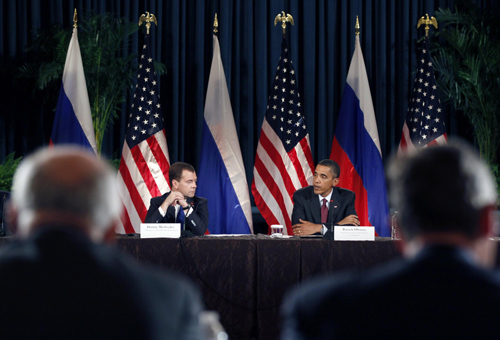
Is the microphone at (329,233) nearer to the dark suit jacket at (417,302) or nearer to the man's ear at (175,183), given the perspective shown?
the man's ear at (175,183)

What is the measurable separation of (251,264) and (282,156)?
2.43m

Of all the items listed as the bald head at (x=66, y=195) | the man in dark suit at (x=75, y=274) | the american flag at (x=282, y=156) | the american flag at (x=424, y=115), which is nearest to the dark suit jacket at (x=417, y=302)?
the man in dark suit at (x=75, y=274)

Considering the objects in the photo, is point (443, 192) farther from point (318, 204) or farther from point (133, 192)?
point (133, 192)

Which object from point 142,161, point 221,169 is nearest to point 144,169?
point 142,161

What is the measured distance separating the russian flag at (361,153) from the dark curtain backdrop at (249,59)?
893mm

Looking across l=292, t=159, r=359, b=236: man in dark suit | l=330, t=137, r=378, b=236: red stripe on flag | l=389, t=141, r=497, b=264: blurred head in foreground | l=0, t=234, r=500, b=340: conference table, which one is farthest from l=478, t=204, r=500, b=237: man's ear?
l=330, t=137, r=378, b=236: red stripe on flag

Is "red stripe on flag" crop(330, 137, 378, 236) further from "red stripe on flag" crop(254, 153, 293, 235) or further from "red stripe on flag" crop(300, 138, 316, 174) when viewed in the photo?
"red stripe on flag" crop(254, 153, 293, 235)

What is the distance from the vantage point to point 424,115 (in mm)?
5586

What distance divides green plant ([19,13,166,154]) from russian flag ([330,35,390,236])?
7.29 ft

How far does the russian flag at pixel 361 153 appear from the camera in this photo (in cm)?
555

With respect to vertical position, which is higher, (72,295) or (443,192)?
(443,192)

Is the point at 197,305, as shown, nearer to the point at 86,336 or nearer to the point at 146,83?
the point at 86,336

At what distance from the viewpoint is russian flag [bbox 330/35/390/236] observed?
555 cm

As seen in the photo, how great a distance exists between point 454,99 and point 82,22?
452cm
